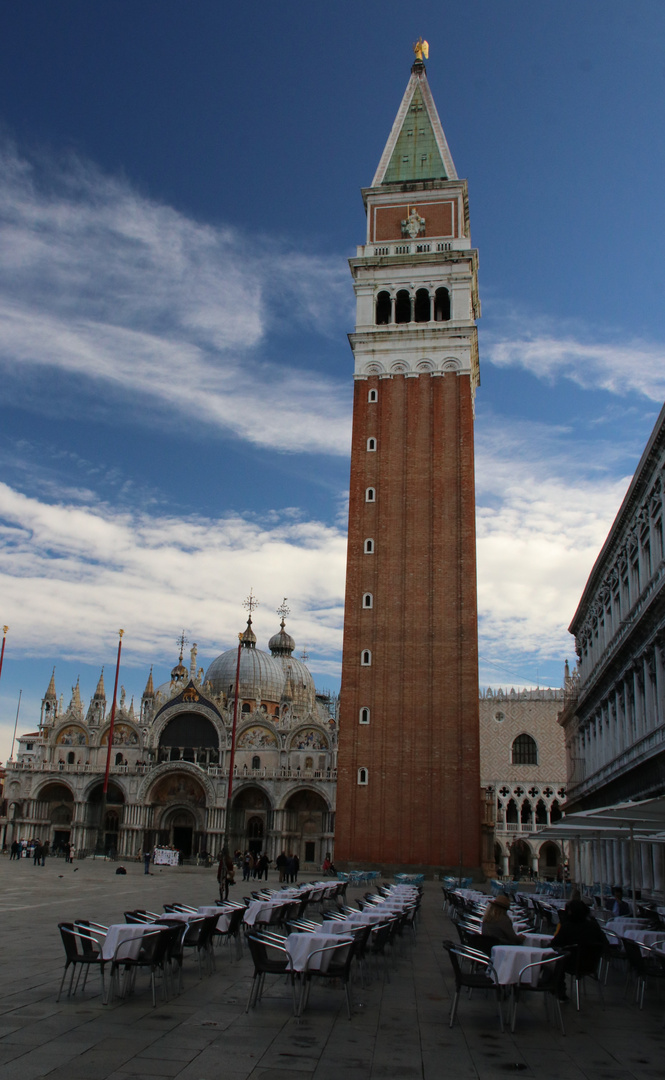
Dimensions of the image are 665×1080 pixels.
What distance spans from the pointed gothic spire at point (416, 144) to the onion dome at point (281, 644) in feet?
137

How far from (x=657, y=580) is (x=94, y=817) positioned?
46392 mm

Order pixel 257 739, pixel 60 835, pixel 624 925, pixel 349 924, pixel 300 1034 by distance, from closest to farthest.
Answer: pixel 300 1034 → pixel 349 924 → pixel 624 925 → pixel 257 739 → pixel 60 835

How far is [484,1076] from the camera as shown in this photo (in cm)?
724

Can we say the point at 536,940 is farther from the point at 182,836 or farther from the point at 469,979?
the point at 182,836

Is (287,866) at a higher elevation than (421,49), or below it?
below

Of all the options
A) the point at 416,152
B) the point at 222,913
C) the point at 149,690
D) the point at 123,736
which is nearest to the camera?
the point at 222,913

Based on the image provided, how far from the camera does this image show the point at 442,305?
49.7m

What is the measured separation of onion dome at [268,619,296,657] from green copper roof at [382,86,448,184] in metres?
41.7

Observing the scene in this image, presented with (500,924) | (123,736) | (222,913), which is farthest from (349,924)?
(123,736)

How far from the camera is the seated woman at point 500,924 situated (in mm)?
10508

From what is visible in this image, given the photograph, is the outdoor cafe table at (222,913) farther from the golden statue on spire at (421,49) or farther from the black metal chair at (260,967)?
the golden statue on spire at (421,49)

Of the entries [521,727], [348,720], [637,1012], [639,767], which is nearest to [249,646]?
[521,727]

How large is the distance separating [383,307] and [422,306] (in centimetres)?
228

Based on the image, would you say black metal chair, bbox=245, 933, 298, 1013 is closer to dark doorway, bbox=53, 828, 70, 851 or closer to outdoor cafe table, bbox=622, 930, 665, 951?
outdoor cafe table, bbox=622, 930, 665, 951
